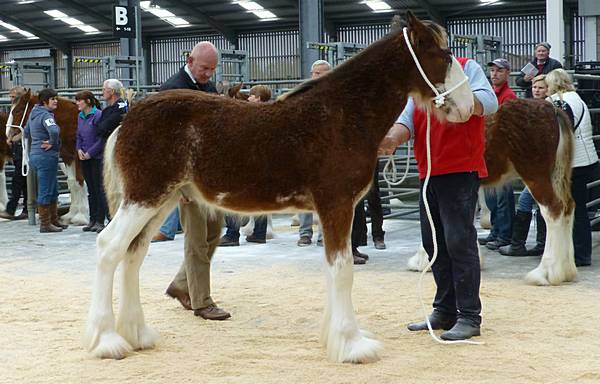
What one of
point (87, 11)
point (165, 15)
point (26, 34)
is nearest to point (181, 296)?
point (165, 15)

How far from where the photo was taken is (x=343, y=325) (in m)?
5.19

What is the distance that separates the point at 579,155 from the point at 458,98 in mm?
3707

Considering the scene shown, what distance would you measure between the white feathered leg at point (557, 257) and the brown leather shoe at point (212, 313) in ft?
9.73

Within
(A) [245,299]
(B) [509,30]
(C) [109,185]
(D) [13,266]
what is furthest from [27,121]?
(B) [509,30]

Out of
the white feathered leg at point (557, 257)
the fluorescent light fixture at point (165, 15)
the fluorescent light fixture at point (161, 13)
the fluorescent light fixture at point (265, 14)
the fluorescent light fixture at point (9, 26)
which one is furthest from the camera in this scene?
the fluorescent light fixture at point (9, 26)

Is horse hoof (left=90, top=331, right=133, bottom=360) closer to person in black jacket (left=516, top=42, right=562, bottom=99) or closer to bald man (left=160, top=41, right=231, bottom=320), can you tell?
bald man (left=160, top=41, right=231, bottom=320)

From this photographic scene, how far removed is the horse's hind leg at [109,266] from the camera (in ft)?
17.6

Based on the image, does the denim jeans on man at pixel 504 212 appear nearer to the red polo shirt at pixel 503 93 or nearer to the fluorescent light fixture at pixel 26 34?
the red polo shirt at pixel 503 93

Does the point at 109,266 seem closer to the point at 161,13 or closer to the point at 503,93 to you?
the point at 503,93

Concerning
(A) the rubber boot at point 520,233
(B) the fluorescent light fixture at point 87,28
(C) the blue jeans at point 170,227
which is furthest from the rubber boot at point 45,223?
(B) the fluorescent light fixture at point 87,28

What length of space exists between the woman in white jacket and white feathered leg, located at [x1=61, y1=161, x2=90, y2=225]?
7661 millimetres

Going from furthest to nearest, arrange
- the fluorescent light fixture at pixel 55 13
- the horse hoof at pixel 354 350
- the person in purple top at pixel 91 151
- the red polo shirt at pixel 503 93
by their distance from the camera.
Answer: the fluorescent light fixture at pixel 55 13
the person in purple top at pixel 91 151
the red polo shirt at pixel 503 93
the horse hoof at pixel 354 350

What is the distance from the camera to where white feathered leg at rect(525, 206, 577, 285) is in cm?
770

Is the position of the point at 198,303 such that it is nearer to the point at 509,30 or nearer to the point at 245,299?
the point at 245,299
